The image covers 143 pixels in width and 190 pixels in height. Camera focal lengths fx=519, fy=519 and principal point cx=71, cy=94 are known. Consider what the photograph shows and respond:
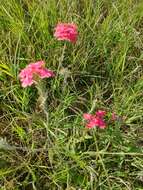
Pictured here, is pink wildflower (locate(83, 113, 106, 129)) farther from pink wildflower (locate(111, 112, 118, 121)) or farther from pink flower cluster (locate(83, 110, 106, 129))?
pink wildflower (locate(111, 112, 118, 121))

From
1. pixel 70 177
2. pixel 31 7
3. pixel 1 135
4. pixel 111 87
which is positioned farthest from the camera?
pixel 31 7

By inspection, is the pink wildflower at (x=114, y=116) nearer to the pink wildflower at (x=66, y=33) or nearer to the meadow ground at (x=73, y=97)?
the meadow ground at (x=73, y=97)

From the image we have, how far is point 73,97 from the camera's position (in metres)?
1.93

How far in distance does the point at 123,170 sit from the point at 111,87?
0.37 meters

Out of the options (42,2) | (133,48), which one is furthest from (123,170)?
(42,2)

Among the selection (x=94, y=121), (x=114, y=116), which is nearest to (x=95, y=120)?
(x=94, y=121)

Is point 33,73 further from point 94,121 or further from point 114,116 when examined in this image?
point 114,116

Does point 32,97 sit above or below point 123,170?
above

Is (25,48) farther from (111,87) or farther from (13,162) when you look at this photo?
(13,162)

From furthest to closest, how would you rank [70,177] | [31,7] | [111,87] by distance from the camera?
[31,7]
[111,87]
[70,177]

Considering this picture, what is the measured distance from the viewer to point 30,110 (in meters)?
1.95

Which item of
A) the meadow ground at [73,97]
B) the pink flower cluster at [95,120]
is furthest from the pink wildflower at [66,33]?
the pink flower cluster at [95,120]

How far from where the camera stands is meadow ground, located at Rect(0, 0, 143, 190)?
5.80 feet

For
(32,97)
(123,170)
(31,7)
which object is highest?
(31,7)
